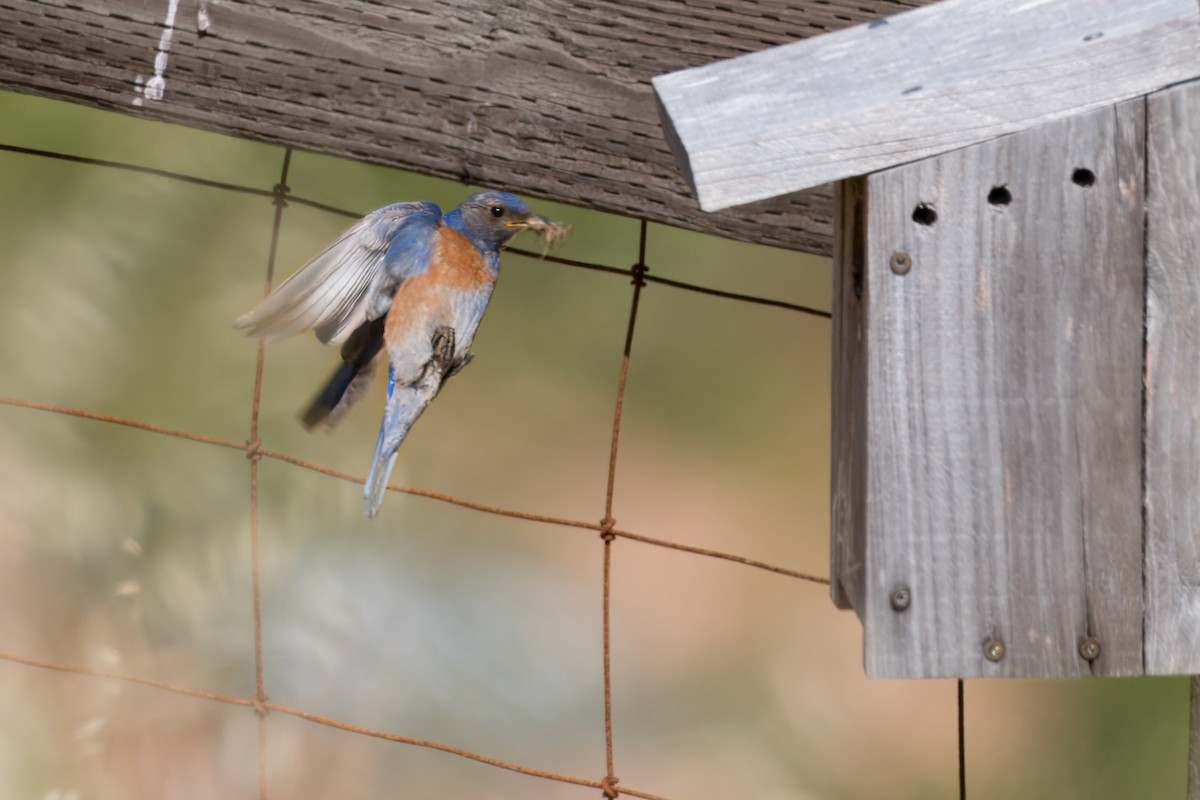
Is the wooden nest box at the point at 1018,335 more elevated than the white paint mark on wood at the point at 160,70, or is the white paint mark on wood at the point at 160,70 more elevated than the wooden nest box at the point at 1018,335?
the white paint mark on wood at the point at 160,70

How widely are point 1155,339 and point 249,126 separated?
88cm

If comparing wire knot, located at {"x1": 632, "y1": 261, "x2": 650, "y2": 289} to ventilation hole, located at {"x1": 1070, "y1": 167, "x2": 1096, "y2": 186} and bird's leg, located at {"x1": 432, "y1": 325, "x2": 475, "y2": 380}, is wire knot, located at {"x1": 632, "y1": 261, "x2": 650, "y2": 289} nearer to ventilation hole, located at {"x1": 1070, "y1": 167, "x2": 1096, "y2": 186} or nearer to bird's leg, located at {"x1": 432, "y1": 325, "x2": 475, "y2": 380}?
bird's leg, located at {"x1": 432, "y1": 325, "x2": 475, "y2": 380}

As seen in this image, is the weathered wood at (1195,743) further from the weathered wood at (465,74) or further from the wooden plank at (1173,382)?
the weathered wood at (465,74)

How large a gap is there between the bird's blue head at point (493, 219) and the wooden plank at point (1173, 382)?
1.63 feet

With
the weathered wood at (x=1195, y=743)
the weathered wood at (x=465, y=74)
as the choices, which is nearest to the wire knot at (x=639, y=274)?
the weathered wood at (x=465, y=74)

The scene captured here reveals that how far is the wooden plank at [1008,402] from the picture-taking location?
3.34 feet

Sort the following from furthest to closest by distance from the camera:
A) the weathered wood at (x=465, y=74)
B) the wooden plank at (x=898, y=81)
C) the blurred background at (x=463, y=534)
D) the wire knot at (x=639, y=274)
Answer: the blurred background at (x=463, y=534) → the wire knot at (x=639, y=274) → the weathered wood at (x=465, y=74) → the wooden plank at (x=898, y=81)

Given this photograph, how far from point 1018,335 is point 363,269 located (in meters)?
0.56

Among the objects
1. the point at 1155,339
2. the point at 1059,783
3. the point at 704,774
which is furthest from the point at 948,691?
the point at 1155,339

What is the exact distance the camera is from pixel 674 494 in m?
4.12

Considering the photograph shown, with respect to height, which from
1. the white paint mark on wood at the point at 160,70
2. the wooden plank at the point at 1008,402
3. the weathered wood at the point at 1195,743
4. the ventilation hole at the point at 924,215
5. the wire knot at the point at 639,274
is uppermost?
the white paint mark on wood at the point at 160,70

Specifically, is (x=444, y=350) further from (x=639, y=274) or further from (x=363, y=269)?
(x=639, y=274)

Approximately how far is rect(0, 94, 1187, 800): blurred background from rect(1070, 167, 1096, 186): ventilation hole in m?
2.37

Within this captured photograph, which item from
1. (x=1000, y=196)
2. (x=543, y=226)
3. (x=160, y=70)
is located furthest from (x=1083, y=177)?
(x=160, y=70)
